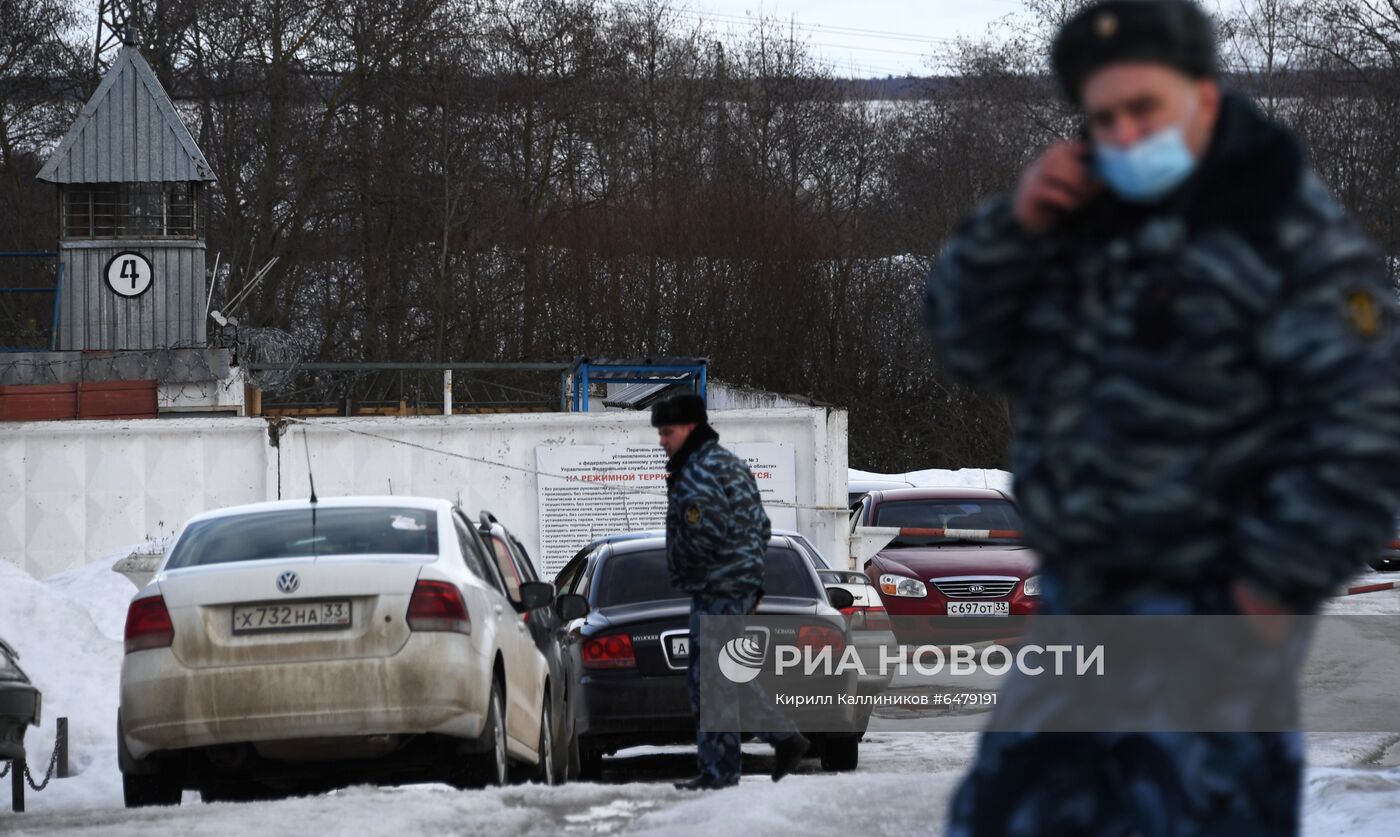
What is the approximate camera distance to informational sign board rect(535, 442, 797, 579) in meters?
23.7

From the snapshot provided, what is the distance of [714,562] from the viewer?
29.2ft

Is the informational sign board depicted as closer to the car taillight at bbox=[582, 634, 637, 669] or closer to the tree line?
the car taillight at bbox=[582, 634, 637, 669]

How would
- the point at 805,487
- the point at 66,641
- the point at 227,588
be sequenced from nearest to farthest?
1. the point at 227,588
2. the point at 66,641
3. the point at 805,487

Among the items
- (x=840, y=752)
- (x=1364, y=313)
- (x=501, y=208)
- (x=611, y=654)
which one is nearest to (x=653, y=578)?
(x=611, y=654)

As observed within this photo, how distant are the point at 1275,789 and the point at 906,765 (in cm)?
920

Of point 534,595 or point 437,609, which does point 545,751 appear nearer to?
point 534,595

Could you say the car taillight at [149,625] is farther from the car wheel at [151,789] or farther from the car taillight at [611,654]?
the car taillight at [611,654]

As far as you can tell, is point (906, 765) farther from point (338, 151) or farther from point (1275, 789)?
point (338, 151)

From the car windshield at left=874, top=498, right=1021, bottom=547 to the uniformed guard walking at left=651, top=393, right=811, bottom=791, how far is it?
460 inches

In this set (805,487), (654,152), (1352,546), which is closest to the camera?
(1352,546)

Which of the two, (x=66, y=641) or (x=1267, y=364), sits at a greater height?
(x=1267, y=364)

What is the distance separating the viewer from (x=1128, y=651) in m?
3.08

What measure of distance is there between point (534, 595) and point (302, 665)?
1870 millimetres

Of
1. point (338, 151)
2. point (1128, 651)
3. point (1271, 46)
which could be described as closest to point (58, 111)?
point (338, 151)
